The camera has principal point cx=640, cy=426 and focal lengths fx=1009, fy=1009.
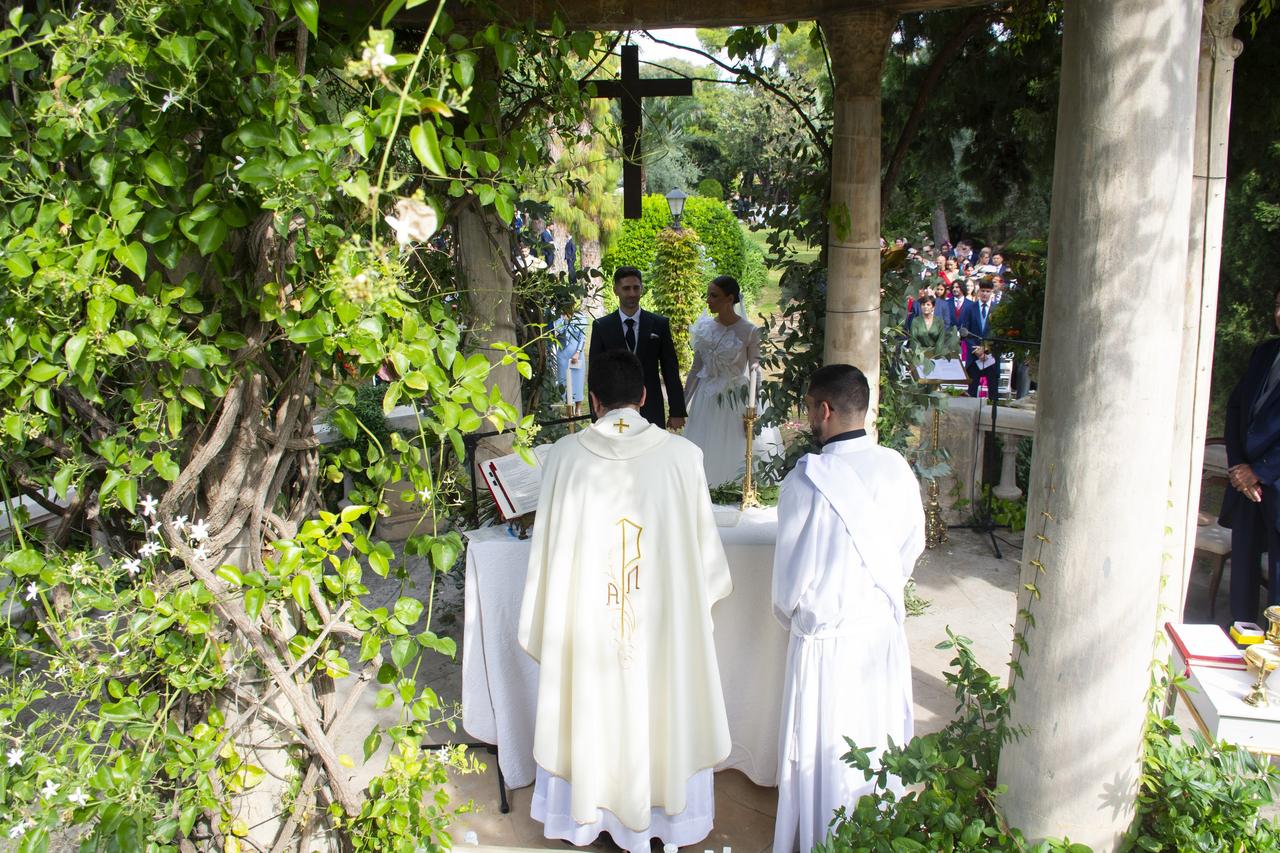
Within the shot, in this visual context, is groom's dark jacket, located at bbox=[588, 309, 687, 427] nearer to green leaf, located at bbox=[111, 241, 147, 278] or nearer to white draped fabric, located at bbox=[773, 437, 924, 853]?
white draped fabric, located at bbox=[773, 437, 924, 853]

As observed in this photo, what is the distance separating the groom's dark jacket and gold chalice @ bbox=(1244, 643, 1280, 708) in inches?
161

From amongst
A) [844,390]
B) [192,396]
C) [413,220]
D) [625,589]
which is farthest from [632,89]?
[413,220]

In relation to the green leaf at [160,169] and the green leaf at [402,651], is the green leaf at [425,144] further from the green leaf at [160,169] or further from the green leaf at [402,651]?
the green leaf at [402,651]

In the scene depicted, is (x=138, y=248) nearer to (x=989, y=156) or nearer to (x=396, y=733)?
(x=396, y=733)

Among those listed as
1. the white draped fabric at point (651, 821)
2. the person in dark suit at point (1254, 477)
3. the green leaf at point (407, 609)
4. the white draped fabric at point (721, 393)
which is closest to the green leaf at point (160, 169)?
the green leaf at point (407, 609)

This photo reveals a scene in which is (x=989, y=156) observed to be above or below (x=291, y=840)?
above

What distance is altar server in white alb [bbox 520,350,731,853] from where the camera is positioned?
3584 millimetres

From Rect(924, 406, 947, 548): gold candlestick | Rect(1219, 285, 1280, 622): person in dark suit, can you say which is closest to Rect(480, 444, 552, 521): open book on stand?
Rect(924, 406, 947, 548): gold candlestick

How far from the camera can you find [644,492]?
3.58m

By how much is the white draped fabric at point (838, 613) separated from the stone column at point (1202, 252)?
0.90m

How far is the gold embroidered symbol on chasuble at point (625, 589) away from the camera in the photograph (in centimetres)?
361

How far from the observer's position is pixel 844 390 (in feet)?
11.3

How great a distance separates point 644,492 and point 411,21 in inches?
83.7

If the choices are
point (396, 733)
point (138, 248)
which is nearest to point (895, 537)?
point (396, 733)
